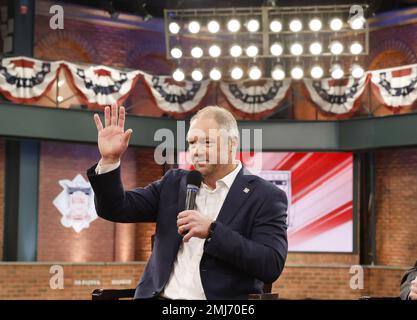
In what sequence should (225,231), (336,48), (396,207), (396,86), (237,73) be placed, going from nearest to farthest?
1. (225,231)
2. (396,86)
3. (336,48)
4. (237,73)
5. (396,207)

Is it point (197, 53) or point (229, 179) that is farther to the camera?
point (197, 53)

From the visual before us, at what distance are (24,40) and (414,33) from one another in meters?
7.79

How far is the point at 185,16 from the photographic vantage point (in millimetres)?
14180

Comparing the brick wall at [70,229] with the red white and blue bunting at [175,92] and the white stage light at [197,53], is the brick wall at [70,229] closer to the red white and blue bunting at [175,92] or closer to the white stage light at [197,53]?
the red white and blue bunting at [175,92]

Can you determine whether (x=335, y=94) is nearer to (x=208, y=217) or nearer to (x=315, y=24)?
(x=315, y=24)

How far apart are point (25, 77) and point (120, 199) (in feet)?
31.3

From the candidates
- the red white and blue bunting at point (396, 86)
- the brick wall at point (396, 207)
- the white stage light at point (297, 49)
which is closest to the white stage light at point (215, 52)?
the white stage light at point (297, 49)

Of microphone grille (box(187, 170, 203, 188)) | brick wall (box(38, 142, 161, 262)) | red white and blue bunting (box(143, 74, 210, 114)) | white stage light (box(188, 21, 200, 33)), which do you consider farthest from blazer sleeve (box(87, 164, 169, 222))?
brick wall (box(38, 142, 161, 262))

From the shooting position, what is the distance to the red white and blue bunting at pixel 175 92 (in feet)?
44.1

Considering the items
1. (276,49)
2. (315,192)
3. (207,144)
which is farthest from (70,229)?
(207,144)

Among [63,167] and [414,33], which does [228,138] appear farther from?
[414,33]

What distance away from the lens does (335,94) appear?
44.3 feet

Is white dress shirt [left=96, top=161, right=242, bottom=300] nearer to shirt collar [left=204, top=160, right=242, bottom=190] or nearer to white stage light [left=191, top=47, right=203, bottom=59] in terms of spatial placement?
shirt collar [left=204, top=160, right=242, bottom=190]
